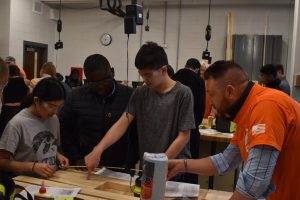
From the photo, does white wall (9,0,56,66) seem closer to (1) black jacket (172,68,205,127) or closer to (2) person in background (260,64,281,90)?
(2) person in background (260,64,281,90)

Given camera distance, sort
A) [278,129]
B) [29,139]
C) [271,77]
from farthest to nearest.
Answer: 1. [271,77]
2. [29,139]
3. [278,129]

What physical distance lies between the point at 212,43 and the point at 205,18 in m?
0.63

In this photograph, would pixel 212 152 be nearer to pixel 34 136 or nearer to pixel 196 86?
pixel 196 86

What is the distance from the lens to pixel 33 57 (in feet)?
29.9

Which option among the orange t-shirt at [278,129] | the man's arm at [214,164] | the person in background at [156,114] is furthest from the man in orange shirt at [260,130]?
the person in background at [156,114]

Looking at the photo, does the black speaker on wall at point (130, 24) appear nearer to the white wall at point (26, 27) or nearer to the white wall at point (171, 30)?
the white wall at point (171, 30)

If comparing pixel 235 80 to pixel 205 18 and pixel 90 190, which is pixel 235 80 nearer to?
pixel 90 190

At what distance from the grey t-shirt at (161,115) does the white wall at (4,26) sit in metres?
6.90

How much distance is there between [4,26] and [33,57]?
1.20m

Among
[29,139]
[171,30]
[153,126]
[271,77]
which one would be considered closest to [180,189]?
[153,126]

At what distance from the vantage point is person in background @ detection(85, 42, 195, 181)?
198 cm

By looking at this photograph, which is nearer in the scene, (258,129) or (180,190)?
(258,129)

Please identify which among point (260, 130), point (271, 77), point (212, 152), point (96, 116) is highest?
point (271, 77)

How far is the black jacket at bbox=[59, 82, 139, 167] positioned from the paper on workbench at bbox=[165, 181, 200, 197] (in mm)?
516
